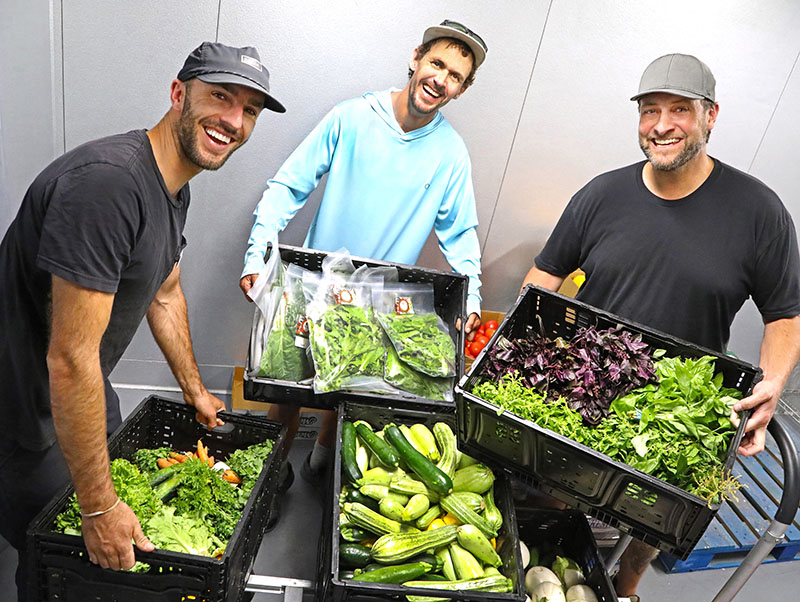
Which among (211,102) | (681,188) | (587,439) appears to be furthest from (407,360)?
(681,188)

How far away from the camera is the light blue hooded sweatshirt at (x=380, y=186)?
11.0 feet

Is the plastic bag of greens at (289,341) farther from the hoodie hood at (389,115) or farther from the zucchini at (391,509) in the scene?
the hoodie hood at (389,115)

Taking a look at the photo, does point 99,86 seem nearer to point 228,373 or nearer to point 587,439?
point 228,373

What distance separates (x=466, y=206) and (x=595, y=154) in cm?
122

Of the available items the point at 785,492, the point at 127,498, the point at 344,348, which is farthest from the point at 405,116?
the point at 785,492

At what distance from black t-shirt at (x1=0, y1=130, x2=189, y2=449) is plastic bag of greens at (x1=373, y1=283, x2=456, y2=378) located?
92 cm

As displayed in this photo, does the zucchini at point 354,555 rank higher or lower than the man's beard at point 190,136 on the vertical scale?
lower

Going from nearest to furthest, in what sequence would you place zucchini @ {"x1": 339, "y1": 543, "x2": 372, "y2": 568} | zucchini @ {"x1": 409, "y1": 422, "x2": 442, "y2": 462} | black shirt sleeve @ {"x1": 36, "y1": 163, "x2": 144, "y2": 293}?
black shirt sleeve @ {"x1": 36, "y1": 163, "x2": 144, "y2": 293} < zucchini @ {"x1": 339, "y1": 543, "x2": 372, "y2": 568} < zucchini @ {"x1": 409, "y1": 422, "x2": 442, "y2": 462}

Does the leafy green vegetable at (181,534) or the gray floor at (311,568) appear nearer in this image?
the leafy green vegetable at (181,534)

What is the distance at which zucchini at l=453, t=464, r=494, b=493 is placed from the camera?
2320 mm

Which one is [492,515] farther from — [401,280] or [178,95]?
[178,95]

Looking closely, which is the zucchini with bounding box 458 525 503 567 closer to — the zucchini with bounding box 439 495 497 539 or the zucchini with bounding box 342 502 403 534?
the zucchini with bounding box 439 495 497 539

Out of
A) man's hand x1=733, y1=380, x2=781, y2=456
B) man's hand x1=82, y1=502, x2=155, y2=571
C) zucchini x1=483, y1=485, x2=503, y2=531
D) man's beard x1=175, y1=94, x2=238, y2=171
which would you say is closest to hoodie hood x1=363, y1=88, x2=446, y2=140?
man's beard x1=175, y1=94, x2=238, y2=171

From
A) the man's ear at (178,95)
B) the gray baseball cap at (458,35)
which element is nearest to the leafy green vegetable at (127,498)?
the man's ear at (178,95)
